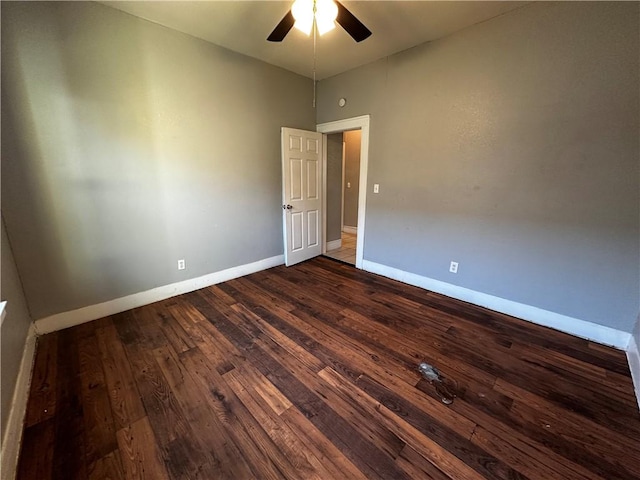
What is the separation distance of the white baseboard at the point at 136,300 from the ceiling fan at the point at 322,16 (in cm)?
263

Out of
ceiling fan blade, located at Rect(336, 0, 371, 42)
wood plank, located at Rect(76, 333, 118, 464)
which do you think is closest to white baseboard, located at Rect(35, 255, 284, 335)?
wood plank, located at Rect(76, 333, 118, 464)

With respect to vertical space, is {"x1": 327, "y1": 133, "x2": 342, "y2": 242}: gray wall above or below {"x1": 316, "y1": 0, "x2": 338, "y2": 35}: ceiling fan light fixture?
below

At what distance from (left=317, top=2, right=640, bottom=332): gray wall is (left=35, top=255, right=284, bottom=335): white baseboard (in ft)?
7.27

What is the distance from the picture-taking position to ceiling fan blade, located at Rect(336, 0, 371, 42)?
162cm

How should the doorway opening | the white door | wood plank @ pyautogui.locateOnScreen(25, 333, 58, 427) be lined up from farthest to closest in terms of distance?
the doorway opening, the white door, wood plank @ pyautogui.locateOnScreen(25, 333, 58, 427)

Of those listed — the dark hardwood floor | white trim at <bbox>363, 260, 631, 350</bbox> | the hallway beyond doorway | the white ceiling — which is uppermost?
the white ceiling

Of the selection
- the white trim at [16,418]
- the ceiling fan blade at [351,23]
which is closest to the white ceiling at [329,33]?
the ceiling fan blade at [351,23]

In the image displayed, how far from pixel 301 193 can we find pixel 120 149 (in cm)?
217

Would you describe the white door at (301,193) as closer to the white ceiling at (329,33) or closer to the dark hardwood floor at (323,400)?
the white ceiling at (329,33)

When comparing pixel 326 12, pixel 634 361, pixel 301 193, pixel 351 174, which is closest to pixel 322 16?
pixel 326 12

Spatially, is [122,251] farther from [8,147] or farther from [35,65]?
[35,65]

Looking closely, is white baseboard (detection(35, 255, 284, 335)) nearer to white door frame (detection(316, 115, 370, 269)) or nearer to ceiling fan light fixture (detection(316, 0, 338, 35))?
white door frame (detection(316, 115, 370, 269))

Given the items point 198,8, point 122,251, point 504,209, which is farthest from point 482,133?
point 122,251

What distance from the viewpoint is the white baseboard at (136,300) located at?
222 cm
